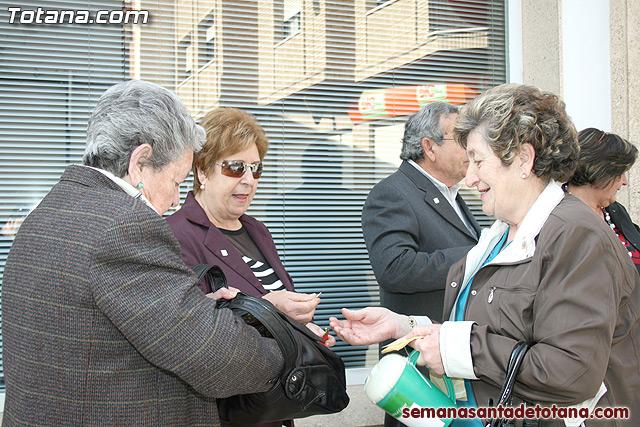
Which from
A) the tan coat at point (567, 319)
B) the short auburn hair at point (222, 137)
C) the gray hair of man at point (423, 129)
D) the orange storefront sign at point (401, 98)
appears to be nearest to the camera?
the tan coat at point (567, 319)

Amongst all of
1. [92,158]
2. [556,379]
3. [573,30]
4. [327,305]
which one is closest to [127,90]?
[92,158]

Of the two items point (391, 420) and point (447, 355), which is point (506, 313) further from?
point (391, 420)

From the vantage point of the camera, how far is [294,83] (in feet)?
14.9

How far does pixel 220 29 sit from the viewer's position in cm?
439

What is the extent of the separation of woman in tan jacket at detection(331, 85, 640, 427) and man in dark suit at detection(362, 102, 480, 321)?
0.76 meters

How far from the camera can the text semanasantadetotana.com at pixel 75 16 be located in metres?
3.95

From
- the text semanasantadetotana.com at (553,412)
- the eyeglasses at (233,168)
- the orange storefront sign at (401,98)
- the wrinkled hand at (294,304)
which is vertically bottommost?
the text semanasantadetotana.com at (553,412)

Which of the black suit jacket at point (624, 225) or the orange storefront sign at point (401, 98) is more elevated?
the orange storefront sign at point (401, 98)

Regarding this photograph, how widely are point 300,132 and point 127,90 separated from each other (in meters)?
2.70

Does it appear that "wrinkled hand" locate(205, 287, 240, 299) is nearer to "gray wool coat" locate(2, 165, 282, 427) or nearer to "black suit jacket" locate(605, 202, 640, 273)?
"gray wool coat" locate(2, 165, 282, 427)

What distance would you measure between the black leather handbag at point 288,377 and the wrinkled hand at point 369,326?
298 millimetres

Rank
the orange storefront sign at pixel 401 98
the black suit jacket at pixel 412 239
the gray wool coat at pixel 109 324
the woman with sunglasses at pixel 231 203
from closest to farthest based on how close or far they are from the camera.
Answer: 1. the gray wool coat at pixel 109 324
2. the woman with sunglasses at pixel 231 203
3. the black suit jacket at pixel 412 239
4. the orange storefront sign at pixel 401 98

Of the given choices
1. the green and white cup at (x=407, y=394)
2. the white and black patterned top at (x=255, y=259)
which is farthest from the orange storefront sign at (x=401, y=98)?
the green and white cup at (x=407, y=394)

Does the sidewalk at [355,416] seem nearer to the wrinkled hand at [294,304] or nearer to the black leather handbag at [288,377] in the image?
the wrinkled hand at [294,304]
